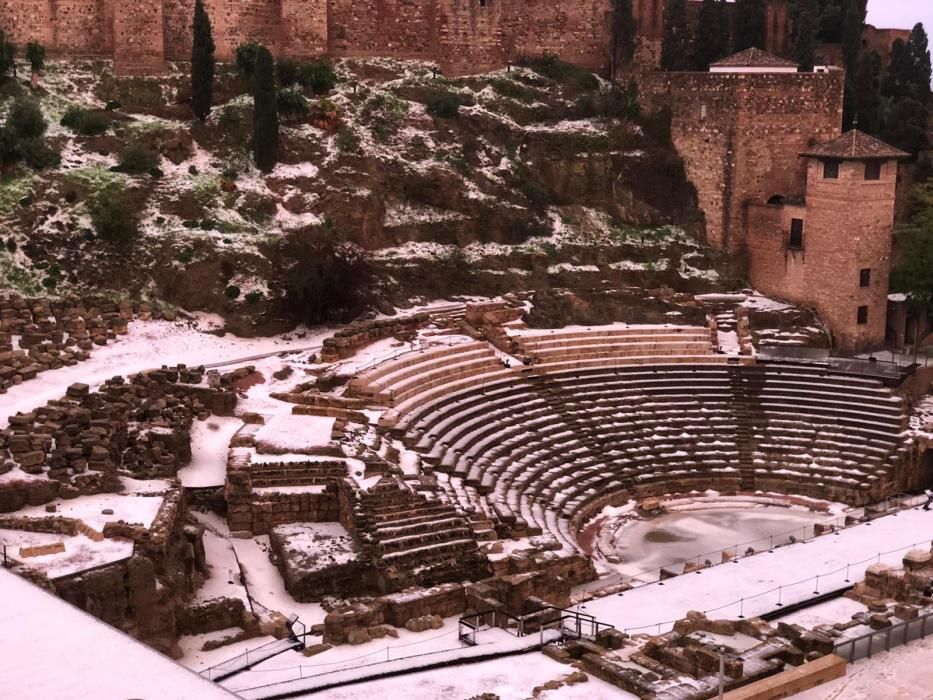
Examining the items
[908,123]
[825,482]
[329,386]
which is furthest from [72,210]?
[908,123]

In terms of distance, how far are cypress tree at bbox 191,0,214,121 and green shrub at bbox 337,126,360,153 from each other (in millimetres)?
4142

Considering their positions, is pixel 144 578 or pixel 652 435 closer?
pixel 144 578

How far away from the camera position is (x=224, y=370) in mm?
31047

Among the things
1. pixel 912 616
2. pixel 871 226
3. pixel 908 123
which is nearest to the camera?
pixel 912 616

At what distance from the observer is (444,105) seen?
41.8m

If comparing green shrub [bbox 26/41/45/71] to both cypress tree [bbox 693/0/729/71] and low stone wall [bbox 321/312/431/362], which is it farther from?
cypress tree [bbox 693/0/729/71]

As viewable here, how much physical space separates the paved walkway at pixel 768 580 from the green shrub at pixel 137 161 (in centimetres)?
2076

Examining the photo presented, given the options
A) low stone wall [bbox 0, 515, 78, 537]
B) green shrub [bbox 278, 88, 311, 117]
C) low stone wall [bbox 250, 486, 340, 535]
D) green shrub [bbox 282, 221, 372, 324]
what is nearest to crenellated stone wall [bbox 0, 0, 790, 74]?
green shrub [bbox 278, 88, 311, 117]

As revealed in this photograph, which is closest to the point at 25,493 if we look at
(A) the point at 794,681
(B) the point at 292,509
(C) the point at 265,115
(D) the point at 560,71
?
(B) the point at 292,509

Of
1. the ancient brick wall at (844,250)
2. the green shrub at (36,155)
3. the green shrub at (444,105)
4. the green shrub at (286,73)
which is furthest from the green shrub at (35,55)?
the ancient brick wall at (844,250)

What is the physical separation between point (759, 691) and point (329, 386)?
15.8 metres

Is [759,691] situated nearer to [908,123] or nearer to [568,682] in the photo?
[568,682]

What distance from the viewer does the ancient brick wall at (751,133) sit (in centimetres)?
4066

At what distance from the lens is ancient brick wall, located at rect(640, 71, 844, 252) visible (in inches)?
1601
